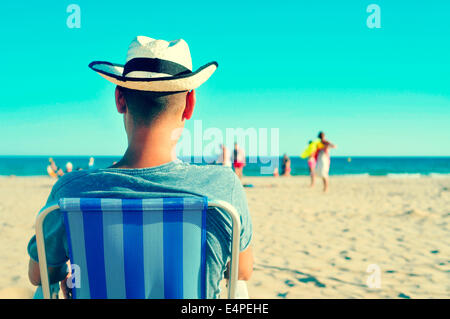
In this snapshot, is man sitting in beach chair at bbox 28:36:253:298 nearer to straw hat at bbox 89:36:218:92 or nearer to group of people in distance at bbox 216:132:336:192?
straw hat at bbox 89:36:218:92

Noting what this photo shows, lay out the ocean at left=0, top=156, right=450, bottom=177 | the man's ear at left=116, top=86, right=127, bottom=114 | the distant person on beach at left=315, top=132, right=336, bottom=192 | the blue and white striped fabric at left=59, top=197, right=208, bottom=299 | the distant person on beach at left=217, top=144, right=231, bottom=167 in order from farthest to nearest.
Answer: the ocean at left=0, top=156, right=450, bottom=177, the distant person on beach at left=217, top=144, right=231, bottom=167, the distant person on beach at left=315, top=132, right=336, bottom=192, the man's ear at left=116, top=86, right=127, bottom=114, the blue and white striped fabric at left=59, top=197, right=208, bottom=299

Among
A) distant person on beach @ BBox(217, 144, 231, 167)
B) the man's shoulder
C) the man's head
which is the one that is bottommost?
distant person on beach @ BBox(217, 144, 231, 167)

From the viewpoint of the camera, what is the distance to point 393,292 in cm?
306

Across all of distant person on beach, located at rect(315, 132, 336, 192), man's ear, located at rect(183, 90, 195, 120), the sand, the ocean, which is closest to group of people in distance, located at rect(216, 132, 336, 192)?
distant person on beach, located at rect(315, 132, 336, 192)

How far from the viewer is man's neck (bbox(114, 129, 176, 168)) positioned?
4.17 feet

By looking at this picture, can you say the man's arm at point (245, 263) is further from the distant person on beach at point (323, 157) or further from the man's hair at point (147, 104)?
the distant person on beach at point (323, 157)

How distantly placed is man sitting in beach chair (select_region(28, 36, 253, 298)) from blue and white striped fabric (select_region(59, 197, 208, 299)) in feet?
0.22

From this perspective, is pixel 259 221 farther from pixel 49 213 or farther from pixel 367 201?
pixel 49 213

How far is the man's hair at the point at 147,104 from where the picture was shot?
127 cm

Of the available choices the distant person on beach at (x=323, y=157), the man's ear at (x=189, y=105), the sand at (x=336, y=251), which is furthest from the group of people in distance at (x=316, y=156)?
the man's ear at (x=189, y=105)
